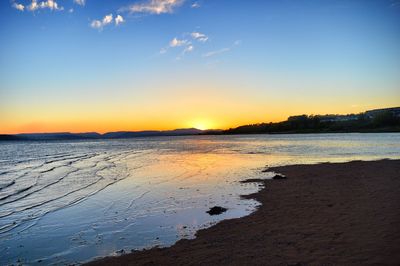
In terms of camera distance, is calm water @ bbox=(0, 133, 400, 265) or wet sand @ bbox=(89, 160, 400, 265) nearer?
wet sand @ bbox=(89, 160, 400, 265)

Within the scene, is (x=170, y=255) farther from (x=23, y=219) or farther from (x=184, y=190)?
(x=184, y=190)

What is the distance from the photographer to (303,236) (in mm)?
8703

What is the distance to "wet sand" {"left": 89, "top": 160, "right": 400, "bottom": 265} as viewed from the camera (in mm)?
7281

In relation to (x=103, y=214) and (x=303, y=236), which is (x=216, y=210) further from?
(x=103, y=214)

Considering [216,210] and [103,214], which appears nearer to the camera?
[216,210]

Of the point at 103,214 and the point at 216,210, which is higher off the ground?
the point at 216,210

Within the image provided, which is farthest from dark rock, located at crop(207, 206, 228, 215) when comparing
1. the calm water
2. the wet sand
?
the wet sand

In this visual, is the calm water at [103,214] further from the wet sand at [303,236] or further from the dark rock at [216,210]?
the wet sand at [303,236]

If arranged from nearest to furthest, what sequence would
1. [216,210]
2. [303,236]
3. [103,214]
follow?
[303,236]
[216,210]
[103,214]

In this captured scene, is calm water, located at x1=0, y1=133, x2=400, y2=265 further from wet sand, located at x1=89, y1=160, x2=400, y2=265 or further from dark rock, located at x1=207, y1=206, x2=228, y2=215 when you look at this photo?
wet sand, located at x1=89, y1=160, x2=400, y2=265

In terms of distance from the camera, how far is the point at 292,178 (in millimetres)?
20125

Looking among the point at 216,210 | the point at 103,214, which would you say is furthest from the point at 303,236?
the point at 103,214

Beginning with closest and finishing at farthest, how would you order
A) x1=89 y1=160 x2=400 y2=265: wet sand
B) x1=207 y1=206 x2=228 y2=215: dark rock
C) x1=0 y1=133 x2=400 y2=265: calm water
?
x1=89 y1=160 x2=400 y2=265: wet sand, x1=0 y1=133 x2=400 y2=265: calm water, x1=207 y1=206 x2=228 y2=215: dark rock

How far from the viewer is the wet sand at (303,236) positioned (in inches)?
287
